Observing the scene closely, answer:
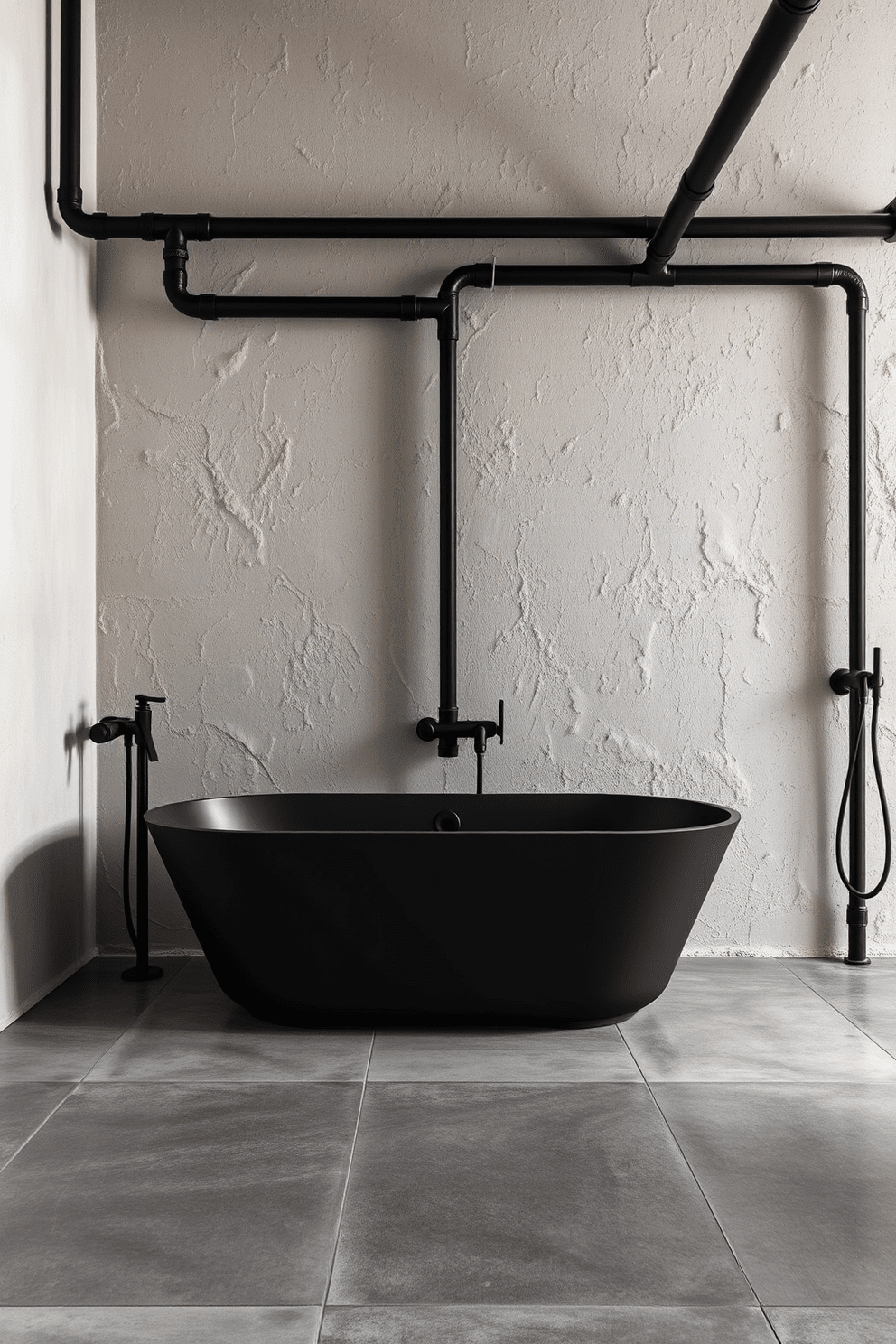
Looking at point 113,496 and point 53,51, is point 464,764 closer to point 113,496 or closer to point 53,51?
point 113,496

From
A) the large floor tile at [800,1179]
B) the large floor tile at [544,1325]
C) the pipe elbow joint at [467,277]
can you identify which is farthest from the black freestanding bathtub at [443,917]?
the pipe elbow joint at [467,277]

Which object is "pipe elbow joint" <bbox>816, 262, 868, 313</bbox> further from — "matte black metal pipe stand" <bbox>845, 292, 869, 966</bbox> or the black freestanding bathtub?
the black freestanding bathtub

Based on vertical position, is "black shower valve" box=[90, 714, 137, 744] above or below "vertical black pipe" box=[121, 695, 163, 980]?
above

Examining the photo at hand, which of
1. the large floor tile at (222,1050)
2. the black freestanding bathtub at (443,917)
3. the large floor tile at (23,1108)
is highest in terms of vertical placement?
the black freestanding bathtub at (443,917)

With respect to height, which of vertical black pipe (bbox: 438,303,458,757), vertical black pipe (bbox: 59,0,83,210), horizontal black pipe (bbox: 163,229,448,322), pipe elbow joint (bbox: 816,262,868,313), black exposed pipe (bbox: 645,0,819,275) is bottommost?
vertical black pipe (bbox: 438,303,458,757)

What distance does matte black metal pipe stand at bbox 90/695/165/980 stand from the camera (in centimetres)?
292

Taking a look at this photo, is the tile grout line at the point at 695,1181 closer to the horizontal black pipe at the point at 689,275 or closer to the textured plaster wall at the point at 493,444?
the textured plaster wall at the point at 493,444

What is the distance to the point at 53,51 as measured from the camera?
2969 mm

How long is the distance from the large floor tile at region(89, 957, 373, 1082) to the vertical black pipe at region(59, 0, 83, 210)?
2.06 m

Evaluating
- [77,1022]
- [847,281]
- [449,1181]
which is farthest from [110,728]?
[847,281]

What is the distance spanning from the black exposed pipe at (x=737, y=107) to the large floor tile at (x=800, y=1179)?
1821mm

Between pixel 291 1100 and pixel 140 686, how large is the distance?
1.47 metres

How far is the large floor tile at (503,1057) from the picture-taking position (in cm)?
221

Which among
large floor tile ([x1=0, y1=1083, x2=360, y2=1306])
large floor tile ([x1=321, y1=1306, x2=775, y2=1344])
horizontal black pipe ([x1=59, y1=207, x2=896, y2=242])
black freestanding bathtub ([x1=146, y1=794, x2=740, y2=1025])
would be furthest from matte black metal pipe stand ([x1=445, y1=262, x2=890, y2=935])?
large floor tile ([x1=321, y1=1306, x2=775, y2=1344])
